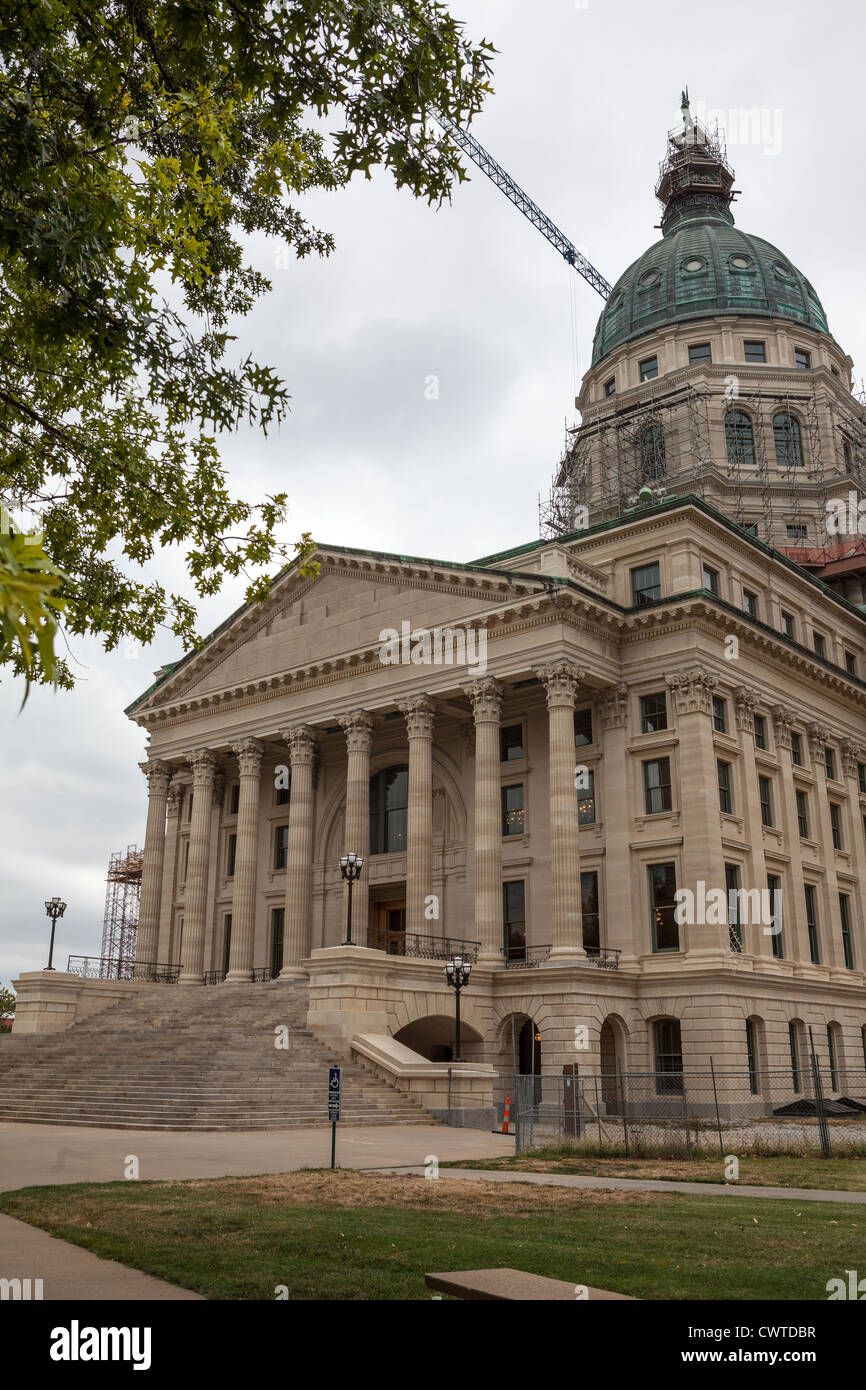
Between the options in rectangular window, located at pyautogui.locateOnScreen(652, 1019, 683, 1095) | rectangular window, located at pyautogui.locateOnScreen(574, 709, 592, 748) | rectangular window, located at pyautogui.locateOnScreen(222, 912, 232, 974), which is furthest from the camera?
rectangular window, located at pyautogui.locateOnScreen(222, 912, 232, 974)

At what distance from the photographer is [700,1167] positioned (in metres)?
19.9

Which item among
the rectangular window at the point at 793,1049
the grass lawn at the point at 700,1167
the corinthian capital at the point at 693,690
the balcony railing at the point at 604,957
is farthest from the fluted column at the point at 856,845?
the grass lawn at the point at 700,1167

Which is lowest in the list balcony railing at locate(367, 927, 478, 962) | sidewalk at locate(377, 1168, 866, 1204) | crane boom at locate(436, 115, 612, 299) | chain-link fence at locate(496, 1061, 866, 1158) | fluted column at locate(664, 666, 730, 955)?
sidewalk at locate(377, 1168, 866, 1204)

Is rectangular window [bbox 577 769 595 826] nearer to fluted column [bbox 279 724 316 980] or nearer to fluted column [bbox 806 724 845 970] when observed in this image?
fluted column [bbox 806 724 845 970]

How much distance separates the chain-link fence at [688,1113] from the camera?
2241 centimetres

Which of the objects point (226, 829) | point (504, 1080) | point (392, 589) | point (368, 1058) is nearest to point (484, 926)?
point (504, 1080)

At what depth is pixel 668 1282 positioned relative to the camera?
8.84 meters

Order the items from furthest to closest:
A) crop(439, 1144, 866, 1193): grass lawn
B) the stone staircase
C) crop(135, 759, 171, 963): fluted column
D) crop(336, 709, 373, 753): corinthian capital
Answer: crop(135, 759, 171, 963): fluted column < crop(336, 709, 373, 753): corinthian capital < the stone staircase < crop(439, 1144, 866, 1193): grass lawn

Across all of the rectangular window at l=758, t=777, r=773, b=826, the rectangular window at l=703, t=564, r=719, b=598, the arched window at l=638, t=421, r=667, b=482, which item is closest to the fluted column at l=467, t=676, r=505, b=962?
the rectangular window at l=703, t=564, r=719, b=598

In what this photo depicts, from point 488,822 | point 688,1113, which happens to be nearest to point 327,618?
point 488,822

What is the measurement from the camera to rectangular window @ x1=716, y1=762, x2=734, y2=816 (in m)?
41.7

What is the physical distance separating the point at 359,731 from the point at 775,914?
17.7m

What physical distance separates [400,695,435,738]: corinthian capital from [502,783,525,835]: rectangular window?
4.23 metres
